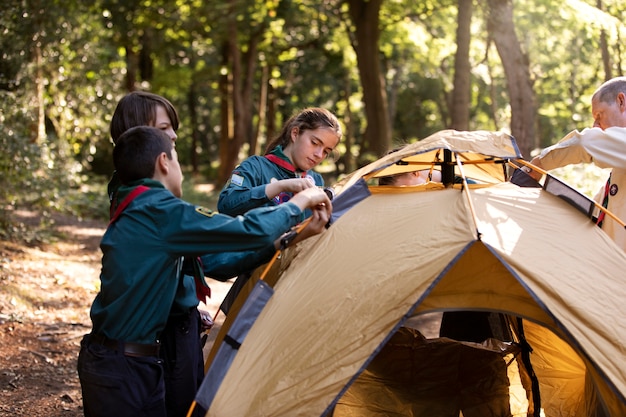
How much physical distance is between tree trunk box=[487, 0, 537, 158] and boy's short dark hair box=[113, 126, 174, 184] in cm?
661

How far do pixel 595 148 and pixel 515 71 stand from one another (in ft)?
17.2

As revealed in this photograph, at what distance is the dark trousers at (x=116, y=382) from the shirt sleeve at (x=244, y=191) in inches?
41.7

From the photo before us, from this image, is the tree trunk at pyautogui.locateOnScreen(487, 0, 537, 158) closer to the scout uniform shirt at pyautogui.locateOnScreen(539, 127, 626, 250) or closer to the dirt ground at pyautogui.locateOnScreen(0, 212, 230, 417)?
the dirt ground at pyautogui.locateOnScreen(0, 212, 230, 417)

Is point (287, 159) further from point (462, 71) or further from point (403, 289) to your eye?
point (462, 71)

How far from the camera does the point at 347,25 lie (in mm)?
17156

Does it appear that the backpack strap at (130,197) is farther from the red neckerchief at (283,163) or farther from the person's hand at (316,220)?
the red neckerchief at (283,163)

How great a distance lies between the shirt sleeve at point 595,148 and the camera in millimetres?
3729

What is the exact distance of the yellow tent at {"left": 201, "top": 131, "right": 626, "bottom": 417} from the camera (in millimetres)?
3023

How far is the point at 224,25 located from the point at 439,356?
47.2 ft

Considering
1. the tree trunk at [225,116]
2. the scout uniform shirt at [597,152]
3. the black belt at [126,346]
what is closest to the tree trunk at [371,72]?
the tree trunk at [225,116]

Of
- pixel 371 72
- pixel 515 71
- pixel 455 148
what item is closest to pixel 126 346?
pixel 455 148

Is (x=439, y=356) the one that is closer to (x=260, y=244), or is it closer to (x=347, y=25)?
(x=260, y=244)

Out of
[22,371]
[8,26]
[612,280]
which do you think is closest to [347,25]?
[8,26]

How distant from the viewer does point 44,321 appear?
6348 mm
